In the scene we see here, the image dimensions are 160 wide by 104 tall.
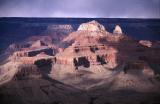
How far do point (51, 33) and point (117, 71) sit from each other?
24169 mm

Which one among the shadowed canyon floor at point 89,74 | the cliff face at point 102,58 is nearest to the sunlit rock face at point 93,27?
the shadowed canyon floor at point 89,74

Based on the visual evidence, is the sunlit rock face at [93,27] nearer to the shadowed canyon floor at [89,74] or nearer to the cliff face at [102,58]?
the shadowed canyon floor at [89,74]

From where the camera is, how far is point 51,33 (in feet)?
183

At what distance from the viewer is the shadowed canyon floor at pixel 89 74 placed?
1062 inches

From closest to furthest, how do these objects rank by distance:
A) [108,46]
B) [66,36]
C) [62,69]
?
[62,69]
[108,46]
[66,36]

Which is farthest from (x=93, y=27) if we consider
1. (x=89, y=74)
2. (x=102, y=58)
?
(x=89, y=74)

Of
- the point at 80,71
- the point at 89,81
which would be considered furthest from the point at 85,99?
the point at 80,71

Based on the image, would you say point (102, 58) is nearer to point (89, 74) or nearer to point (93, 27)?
point (89, 74)

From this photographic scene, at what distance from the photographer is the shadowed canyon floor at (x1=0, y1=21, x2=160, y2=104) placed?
1062 inches

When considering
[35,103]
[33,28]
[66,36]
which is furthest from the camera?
[33,28]

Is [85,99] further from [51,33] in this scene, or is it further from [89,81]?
[51,33]

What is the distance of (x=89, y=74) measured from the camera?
1380 inches

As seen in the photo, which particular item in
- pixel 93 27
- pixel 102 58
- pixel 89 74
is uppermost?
pixel 93 27

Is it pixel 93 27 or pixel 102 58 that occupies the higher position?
pixel 93 27
